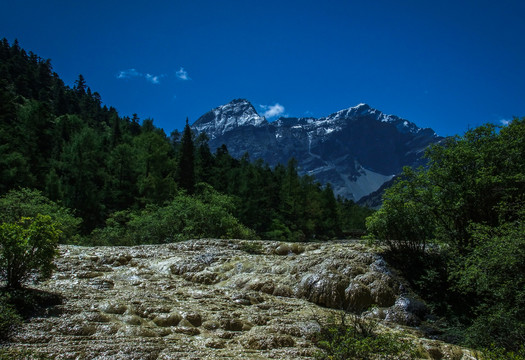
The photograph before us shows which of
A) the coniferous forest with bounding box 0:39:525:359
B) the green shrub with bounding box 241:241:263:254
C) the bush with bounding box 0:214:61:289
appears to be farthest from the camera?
the green shrub with bounding box 241:241:263:254

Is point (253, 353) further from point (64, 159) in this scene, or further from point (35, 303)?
point (64, 159)

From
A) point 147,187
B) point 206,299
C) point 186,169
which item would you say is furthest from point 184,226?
point 186,169

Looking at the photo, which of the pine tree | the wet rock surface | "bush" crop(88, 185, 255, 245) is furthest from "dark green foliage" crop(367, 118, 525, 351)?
the pine tree

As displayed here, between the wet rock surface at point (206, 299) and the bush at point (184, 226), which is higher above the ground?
the bush at point (184, 226)

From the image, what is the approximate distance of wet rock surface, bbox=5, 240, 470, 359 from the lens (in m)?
7.21

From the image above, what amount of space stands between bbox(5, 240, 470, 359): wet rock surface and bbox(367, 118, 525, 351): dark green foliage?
4.62 feet

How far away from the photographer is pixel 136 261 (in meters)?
15.5

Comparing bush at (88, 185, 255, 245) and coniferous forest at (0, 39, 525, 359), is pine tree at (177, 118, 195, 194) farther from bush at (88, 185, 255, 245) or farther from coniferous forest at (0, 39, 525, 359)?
bush at (88, 185, 255, 245)

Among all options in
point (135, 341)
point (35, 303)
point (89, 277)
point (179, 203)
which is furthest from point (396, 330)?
point (179, 203)

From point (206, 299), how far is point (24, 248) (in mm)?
5348

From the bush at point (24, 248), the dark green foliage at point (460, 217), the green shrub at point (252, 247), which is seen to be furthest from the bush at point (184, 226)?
the bush at point (24, 248)

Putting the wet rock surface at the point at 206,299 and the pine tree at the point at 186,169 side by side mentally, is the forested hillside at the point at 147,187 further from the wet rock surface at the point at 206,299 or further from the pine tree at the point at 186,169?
the wet rock surface at the point at 206,299

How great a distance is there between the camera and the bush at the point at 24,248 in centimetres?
795

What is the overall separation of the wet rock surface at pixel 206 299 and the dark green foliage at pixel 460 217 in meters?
1.41
